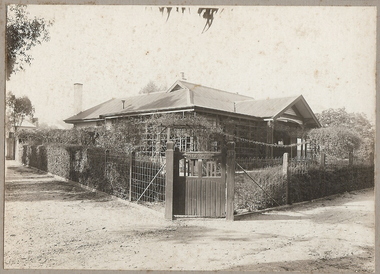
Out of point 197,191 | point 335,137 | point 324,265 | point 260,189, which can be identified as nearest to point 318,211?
point 260,189

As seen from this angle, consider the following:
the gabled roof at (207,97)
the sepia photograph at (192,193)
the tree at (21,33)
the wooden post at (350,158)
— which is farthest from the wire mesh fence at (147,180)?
the wooden post at (350,158)

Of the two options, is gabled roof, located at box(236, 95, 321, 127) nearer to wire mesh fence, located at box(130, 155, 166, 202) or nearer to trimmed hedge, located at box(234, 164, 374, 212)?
trimmed hedge, located at box(234, 164, 374, 212)

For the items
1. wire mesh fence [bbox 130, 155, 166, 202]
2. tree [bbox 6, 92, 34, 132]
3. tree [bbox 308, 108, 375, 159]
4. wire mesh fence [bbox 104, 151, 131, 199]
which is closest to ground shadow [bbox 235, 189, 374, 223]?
tree [bbox 308, 108, 375, 159]

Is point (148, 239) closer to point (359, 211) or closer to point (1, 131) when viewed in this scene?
point (1, 131)

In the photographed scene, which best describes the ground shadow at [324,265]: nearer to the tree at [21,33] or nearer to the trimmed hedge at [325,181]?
the trimmed hedge at [325,181]

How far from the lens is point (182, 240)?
248 inches

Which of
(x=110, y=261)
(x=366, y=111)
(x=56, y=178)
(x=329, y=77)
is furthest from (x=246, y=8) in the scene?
(x=56, y=178)

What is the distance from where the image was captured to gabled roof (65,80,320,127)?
56.3 feet

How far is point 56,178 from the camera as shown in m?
15.9

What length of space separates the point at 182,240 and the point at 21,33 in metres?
5.88

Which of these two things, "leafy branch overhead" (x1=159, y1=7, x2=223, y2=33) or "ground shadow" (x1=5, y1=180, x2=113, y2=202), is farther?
"ground shadow" (x1=5, y1=180, x2=113, y2=202)

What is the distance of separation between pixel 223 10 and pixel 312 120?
14.5m

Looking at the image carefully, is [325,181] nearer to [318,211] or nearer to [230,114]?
[318,211]

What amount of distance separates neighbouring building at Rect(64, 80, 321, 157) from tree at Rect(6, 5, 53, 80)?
8.38 meters
